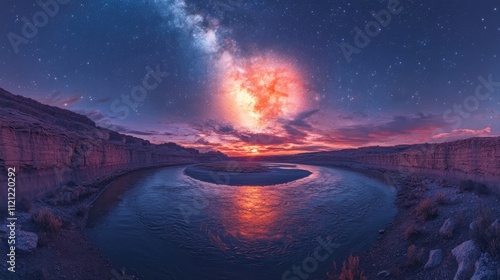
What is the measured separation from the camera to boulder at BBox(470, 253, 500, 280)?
5859 mm

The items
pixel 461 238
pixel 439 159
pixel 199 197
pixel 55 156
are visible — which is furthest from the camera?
pixel 439 159

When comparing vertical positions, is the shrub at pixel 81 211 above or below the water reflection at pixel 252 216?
above

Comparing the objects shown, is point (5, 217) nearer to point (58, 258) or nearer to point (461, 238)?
point (58, 258)

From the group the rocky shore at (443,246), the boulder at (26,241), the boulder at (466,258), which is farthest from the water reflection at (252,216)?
the boulder at (26,241)

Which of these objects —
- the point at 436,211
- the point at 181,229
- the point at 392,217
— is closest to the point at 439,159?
the point at 392,217

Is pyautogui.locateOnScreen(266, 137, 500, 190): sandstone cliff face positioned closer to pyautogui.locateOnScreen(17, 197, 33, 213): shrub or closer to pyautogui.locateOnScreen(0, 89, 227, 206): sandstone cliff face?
pyautogui.locateOnScreen(17, 197, 33, 213): shrub

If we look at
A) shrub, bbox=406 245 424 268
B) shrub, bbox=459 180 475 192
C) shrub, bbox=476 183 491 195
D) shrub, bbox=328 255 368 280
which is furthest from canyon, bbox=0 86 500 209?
shrub, bbox=328 255 368 280

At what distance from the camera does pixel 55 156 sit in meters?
20.4

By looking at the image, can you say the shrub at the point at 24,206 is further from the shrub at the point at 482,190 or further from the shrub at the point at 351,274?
the shrub at the point at 482,190

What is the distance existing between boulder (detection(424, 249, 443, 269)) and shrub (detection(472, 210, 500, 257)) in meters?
1.20

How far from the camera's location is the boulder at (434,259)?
7.50 m

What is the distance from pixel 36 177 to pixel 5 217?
7558mm

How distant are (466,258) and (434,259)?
3.44 feet

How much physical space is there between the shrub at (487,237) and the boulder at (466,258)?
0.21m
